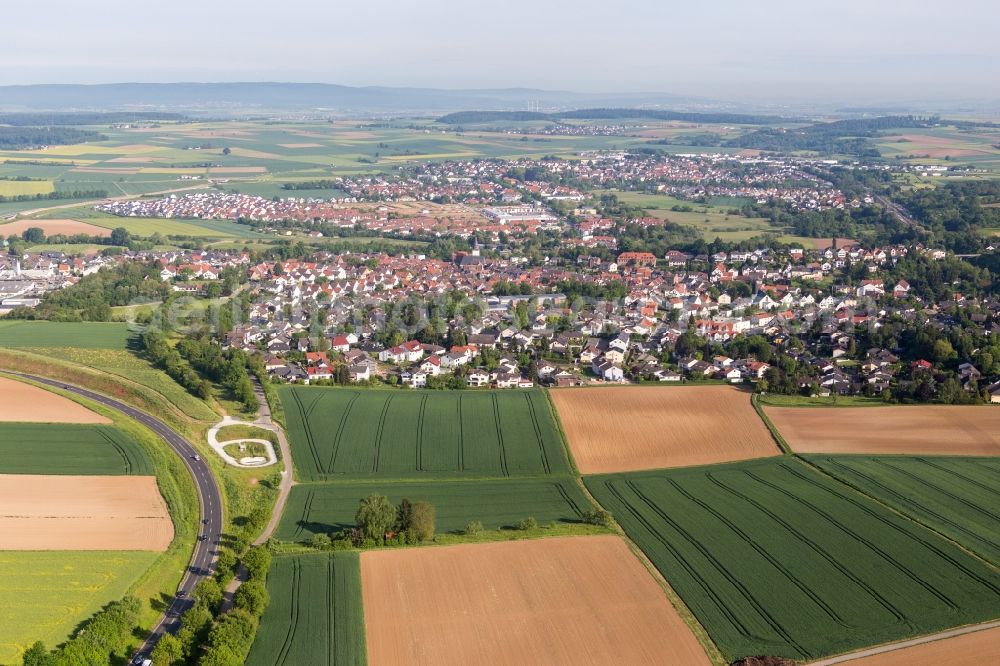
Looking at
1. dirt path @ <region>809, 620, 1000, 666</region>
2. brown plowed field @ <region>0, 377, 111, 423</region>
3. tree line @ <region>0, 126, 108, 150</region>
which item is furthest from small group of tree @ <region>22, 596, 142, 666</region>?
tree line @ <region>0, 126, 108, 150</region>

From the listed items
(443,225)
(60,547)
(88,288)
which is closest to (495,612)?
(60,547)

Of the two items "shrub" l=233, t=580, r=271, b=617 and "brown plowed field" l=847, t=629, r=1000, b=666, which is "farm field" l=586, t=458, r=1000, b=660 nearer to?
"brown plowed field" l=847, t=629, r=1000, b=666

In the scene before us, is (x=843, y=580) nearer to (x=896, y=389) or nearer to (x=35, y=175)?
(x=896, y=389)

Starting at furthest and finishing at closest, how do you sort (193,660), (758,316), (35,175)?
(35,175) < (758,316) < (193,660)

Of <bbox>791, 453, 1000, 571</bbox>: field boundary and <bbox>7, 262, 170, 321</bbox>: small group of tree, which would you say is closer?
<bbox>791, 453, 1000, 571</bbox>: field boundary

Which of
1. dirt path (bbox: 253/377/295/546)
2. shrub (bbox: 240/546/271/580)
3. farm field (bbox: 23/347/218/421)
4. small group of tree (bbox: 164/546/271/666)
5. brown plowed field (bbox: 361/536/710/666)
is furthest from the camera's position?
farm field (bbox: 23/347/218/421)

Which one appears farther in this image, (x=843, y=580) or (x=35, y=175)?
(x=35, y=175)
